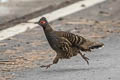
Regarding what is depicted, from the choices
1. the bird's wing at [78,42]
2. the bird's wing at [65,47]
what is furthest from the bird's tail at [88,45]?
the bird's wing at [65,47]

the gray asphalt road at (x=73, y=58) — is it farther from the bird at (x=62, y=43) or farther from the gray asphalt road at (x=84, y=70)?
the bird at (x=62, y=43)

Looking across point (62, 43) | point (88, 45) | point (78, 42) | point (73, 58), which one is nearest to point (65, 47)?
point (62, 43)

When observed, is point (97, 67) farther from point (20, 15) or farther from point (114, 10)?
point (114, 10)

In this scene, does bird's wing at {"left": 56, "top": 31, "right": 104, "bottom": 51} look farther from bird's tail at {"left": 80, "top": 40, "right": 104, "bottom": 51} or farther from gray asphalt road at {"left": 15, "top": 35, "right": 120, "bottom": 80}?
gray asphalt road at {"left": 15, "top": 35, "right": 120, "bottom": 80}

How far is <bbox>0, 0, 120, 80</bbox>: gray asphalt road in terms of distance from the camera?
9.12m

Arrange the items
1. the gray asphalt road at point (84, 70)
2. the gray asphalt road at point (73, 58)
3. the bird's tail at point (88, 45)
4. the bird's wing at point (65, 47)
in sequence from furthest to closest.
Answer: the bird's tail at point (88, 45) → the bird's wing at point (65, 47) → the gray asphalt road at point (73, 58) → the gray asphalt road at point (84, 70)

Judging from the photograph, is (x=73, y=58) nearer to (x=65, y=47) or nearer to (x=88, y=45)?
(x=88, y=45)

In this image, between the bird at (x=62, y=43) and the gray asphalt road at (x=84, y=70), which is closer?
the gray asphalt road at (x=84, y=70)

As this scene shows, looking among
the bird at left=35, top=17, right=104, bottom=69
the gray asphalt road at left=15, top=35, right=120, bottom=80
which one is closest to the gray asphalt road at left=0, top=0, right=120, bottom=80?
the gray asphalt road at left=15, top=35, right=120, bottom=80

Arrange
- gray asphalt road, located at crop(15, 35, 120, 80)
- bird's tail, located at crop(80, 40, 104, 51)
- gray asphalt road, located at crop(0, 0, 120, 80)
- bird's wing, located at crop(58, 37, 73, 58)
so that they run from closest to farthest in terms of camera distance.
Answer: gray asphalt road, located at crop(15, 35, 120, 80), gray asphalt road, located at crop(0, 0, 120, 80), bird's wing, located at crop(58, 37, 73, 58), bird's tail, located at crop(80, 40, 104, 51)

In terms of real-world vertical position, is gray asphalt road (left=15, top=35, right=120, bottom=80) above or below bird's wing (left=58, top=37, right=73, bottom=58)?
below

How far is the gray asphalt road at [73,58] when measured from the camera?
9.12 m

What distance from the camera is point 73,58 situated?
1055 centimetres

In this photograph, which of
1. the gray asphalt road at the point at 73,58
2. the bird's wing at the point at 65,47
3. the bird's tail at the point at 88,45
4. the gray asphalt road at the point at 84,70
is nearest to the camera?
the gray asphalt road at the point at 84,70
